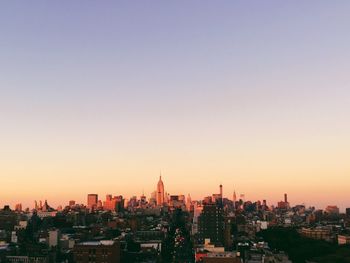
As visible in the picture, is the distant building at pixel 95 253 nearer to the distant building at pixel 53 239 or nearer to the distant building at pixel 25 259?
the distant building at pixel 25 259

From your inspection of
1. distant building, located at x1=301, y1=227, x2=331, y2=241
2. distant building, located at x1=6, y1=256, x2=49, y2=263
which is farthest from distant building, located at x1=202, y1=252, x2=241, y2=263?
distant building, located at x1=301, y1=227, x2=331, y2=241

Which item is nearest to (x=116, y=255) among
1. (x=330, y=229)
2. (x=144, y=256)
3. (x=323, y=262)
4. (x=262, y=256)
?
(x=144, y=256)

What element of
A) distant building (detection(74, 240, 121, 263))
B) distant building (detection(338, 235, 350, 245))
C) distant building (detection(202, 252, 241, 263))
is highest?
distant building (detection(74, 240, 121, 263))

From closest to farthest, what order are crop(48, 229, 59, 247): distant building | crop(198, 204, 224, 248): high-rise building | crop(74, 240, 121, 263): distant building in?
crop(74, 240, 121, 263): distant building → crop(48, 229, 59, 247): distant building → crop(198, 204, 224, 248): high-rise building

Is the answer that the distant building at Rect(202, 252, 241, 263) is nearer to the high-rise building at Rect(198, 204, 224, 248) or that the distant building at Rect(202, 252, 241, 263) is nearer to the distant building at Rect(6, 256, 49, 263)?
the distant building at Rect(6, 256, 49, 263)

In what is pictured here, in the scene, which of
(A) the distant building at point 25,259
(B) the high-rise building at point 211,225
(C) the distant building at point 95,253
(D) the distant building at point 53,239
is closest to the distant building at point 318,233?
(B) the high-rise building at point 211,225

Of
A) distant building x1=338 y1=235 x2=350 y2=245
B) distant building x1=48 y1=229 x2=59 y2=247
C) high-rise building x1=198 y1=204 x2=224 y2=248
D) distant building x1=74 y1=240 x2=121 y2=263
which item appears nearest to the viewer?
distant building x1=74 y1=240 x2=121 y2=263

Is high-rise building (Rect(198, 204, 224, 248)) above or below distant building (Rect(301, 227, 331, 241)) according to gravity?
above

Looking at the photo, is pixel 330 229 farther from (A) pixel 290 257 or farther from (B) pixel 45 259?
(B) pixel 45 259

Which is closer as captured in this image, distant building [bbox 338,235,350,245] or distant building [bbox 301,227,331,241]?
distant building [bbox 338,235,350,245]
